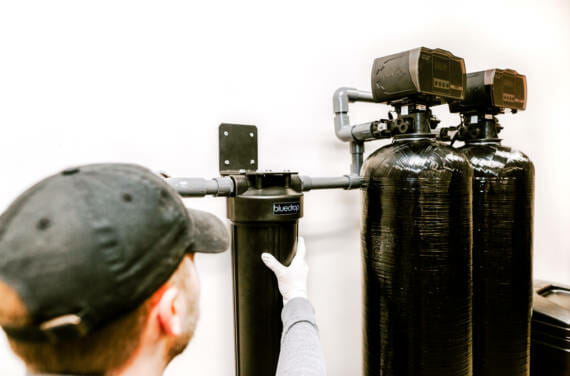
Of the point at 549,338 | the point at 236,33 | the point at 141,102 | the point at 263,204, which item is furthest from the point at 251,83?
the point at 549,338

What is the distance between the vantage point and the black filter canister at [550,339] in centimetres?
124

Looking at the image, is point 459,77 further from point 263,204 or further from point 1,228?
point 1,228

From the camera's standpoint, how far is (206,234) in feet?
1.93

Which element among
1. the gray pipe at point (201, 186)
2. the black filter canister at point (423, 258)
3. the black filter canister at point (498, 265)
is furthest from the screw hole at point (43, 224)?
the black filter canister at point (498, 265)

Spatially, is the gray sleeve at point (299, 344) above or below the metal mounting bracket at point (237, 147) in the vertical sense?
below

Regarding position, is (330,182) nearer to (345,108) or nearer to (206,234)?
(345,108)

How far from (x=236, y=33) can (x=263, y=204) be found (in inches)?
22.1

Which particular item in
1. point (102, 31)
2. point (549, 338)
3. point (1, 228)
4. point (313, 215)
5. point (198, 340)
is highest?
point (102, 31)

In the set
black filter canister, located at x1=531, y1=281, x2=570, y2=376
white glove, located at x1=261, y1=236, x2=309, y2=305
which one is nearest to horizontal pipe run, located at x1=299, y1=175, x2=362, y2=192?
white glove, located at x1=261, y1=236, x2=309, y2=305

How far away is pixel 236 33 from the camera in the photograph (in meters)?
1.09

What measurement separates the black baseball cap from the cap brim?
0.06 meters

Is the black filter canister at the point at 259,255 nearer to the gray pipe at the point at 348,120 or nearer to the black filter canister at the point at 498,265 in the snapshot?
the gray pipe at the point at 348,120

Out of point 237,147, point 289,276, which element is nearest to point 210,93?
point 237,147

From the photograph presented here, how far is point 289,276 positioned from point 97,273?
49 cm
